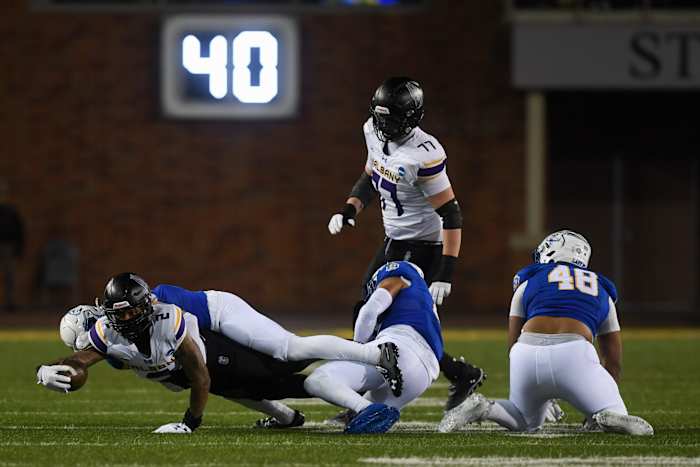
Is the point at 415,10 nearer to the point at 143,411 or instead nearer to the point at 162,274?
the point at 162,274

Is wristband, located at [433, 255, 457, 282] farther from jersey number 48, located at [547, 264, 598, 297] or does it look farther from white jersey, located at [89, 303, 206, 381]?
white jersey, located at [89, 303, 206, 381]

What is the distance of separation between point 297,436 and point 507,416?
3.16 feet

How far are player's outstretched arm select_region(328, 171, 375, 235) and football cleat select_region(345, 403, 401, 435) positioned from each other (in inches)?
66.6

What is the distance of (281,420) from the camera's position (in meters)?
6.63

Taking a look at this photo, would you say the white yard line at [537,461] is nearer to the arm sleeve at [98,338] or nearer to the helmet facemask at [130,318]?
the helmet facemask at [130,318]

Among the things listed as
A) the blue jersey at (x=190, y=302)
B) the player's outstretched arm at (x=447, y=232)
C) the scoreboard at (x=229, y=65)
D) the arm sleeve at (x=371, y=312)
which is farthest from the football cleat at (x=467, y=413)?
the scoreboard at (x=229, y=65)

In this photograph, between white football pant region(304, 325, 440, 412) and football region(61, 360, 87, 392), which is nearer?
football region(61, 360, 87, 392)

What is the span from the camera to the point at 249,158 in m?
16.8

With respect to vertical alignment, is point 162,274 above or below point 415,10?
below

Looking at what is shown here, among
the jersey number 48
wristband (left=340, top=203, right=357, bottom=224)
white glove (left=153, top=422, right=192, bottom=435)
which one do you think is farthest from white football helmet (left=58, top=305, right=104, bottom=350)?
the jersey number 48

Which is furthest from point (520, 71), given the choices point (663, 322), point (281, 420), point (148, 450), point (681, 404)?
point (148, 450)

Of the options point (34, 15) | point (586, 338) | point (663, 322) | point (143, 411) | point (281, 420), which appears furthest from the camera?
point (34, 15)

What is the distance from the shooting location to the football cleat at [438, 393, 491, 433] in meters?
6.05

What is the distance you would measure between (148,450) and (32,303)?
1166 centimetres
